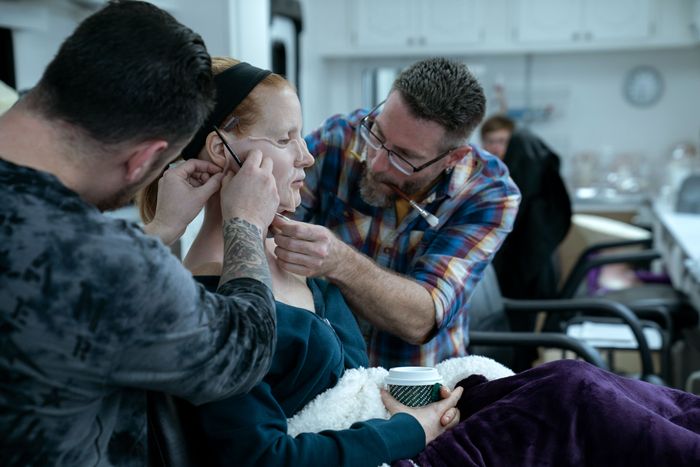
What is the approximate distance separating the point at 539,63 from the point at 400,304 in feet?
16.8

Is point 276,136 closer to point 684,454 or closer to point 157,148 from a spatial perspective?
point 157,148

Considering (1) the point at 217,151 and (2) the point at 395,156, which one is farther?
(2) the point at 395,156

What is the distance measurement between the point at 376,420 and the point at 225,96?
629 mm

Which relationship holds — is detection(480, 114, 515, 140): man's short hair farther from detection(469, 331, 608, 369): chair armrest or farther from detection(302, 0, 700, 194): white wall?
detection(469, 331, 608, 369): chair armrest

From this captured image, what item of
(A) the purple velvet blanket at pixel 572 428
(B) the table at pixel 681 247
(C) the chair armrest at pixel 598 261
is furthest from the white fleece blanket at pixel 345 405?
(C) the chair armrest at pixel 598 261

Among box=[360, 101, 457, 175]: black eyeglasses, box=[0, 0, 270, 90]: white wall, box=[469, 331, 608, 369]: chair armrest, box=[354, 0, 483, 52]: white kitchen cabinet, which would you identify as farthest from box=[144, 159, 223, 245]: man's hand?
box=[354, 0, 483, 52]: white kitchen cabinet

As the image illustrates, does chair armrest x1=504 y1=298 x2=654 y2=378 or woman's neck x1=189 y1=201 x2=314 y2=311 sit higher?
woman's neck x1=189 y1=201 x2=314 y2=311

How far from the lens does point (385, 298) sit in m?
1.76

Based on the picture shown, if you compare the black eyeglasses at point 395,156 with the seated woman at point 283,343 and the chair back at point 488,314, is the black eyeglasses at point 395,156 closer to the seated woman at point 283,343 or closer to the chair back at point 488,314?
the seated woman at point 283,343

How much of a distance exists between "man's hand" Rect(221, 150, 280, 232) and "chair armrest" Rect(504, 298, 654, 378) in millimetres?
1662

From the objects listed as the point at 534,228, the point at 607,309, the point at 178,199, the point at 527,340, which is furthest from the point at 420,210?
the point at 534,228

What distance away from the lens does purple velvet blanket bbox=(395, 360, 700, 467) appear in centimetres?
120

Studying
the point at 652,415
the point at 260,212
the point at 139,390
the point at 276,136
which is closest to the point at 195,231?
the point at 276,136

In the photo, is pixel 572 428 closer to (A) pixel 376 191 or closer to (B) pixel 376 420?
(B) pixel 376 420
